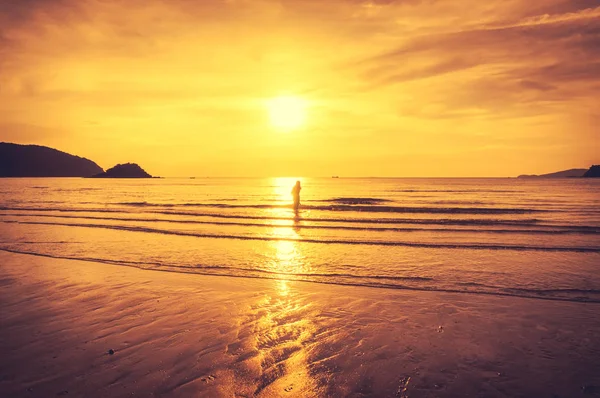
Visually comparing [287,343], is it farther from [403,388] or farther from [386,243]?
[386,243]

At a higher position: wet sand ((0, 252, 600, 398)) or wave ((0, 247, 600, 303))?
wet sand ((0, 252, 600, 398))

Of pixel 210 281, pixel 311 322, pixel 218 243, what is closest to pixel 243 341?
pixel 311 322

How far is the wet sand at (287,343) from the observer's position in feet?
14.8

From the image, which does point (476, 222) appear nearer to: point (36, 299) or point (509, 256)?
point (509, 256)

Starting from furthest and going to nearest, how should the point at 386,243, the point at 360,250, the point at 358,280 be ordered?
the point at 386,243 → the point at 360,250 → the point at 358,280

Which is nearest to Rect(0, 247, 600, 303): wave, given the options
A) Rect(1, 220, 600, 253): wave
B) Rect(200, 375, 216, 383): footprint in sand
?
Rect(200, 375, 216, 383): footprint in sand

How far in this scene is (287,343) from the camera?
5777 millimetres

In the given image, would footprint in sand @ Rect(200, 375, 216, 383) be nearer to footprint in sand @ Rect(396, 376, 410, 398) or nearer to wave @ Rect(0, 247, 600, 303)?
footprint in sand @ Rect(396, 376, 410, 398)

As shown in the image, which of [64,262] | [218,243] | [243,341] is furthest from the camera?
[218,243]

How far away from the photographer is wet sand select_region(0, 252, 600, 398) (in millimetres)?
4520

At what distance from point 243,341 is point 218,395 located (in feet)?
5.28

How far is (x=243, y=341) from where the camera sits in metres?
5.86

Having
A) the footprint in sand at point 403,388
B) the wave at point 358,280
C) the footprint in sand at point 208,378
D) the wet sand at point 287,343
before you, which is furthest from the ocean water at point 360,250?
the footprint in sand at point 208,378

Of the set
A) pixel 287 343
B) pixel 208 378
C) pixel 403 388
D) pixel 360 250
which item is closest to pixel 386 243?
pixel 360 250
